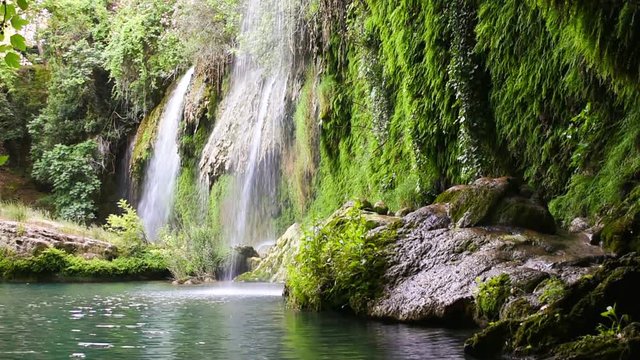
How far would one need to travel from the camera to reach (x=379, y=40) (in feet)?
45.0

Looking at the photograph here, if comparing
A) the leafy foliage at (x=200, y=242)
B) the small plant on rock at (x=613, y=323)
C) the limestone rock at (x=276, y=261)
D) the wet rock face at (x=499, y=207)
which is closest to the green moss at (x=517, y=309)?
the small plant on rock at (x=613, y=323)

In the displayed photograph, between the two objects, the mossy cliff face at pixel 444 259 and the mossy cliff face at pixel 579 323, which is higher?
the mossy cliff face at pixel 444 259

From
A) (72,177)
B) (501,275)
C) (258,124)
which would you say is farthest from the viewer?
(72,177)

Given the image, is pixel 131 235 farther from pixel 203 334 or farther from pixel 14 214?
pixel 203 334

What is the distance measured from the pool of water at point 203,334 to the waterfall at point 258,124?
8666 millimetres

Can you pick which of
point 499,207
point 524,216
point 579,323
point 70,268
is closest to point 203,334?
point 579,323

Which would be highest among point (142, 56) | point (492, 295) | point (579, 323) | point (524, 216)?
point (142, 56)

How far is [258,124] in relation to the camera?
1878cm

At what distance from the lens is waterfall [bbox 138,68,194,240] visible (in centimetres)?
2292

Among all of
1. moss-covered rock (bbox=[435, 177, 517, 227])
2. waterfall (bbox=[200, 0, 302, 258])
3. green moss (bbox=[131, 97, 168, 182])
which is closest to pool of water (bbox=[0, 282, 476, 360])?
moss-covered rock (bbox=[435, 177, 517, 227])

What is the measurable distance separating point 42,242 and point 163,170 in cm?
624

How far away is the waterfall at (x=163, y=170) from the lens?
75.2 ft

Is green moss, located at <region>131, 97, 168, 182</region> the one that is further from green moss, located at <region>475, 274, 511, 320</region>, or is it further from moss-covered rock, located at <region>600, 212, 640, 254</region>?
moss-covered rock, located at <region>600, 212, 640, 254</region>

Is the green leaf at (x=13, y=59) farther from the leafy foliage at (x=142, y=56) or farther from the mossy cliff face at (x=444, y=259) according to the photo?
the leafy foliage at (x=142, y=56)
